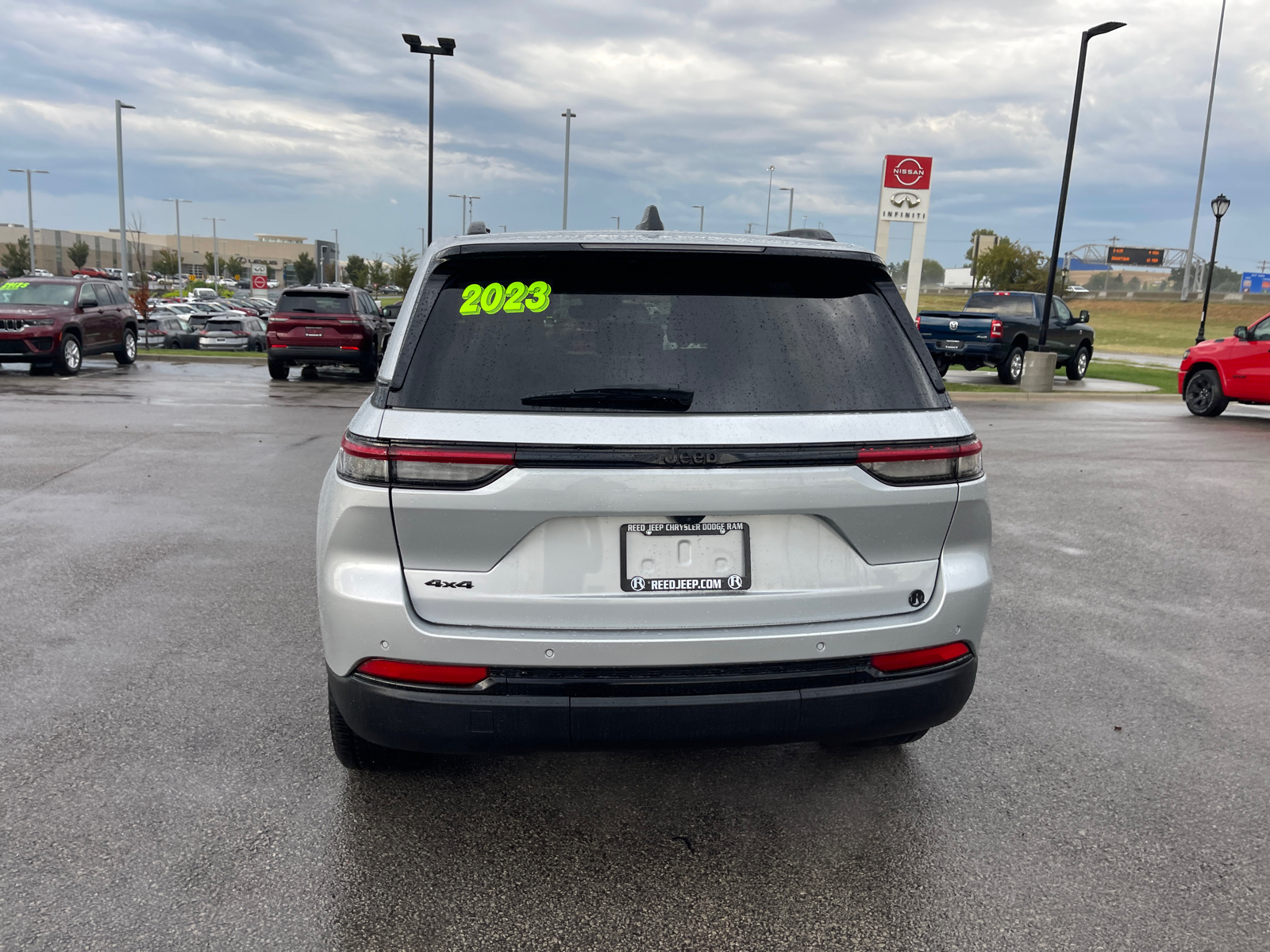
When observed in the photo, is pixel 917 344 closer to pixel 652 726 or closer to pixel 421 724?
pixel 652 726

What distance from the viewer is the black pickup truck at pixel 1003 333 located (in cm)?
2170

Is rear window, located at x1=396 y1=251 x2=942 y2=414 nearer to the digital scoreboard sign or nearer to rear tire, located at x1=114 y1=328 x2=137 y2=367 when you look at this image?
rear tire, located at x1=114 y1=328 x2=137 y2=367

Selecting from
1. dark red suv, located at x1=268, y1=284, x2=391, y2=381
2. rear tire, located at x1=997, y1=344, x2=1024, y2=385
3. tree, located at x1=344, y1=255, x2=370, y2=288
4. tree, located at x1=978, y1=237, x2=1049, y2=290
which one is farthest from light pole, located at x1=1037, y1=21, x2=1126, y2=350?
tree, located at x1=344, y1=255, x2=370, y2=288

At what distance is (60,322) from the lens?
1880 cm

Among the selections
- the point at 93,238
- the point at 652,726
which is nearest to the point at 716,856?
the point at 652,726

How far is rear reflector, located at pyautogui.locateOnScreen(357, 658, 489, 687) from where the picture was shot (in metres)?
2.71

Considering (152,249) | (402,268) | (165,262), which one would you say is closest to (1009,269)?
(402,268)

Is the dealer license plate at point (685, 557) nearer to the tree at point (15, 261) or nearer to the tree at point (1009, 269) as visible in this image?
the tree at point (1009, 269)

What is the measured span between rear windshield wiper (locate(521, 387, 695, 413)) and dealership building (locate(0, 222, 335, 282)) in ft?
332

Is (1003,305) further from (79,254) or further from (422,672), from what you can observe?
(79,254)

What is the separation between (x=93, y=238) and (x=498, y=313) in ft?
540

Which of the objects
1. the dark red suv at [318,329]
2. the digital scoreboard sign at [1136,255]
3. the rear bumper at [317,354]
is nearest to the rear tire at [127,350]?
the dark red suv at [318,329]

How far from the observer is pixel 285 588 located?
18.8ft

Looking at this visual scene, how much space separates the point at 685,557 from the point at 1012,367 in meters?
21.4
